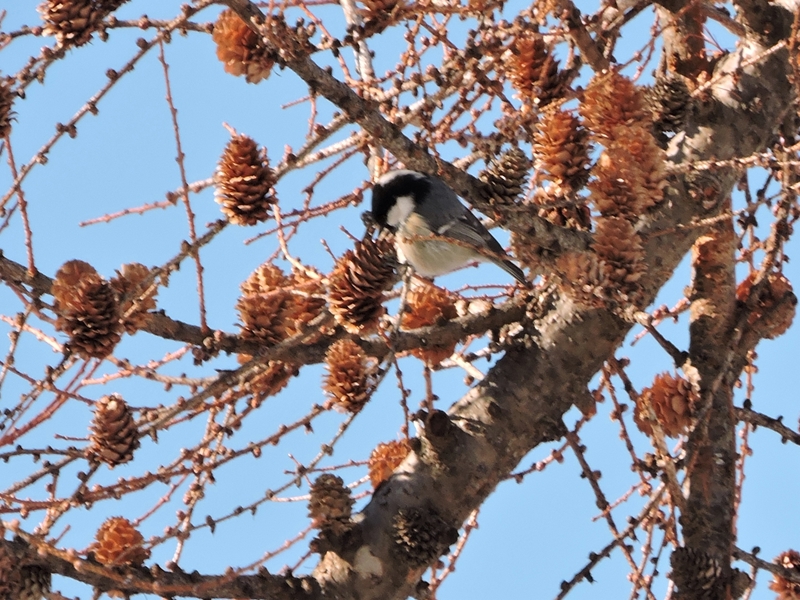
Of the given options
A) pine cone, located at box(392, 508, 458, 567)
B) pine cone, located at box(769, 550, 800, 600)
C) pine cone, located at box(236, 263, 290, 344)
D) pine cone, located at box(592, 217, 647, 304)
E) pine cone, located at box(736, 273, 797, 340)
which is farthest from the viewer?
pine cone, located at box(736, 273, 797, 340)

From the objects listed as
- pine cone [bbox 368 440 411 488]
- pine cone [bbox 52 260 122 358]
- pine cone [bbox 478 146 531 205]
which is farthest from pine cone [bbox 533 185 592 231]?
pine cone [bbox 52 260 122 358]

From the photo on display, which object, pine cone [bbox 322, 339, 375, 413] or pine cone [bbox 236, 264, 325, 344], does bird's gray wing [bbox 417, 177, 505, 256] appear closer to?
pine cone [bbox 236, 264, 325, 344]

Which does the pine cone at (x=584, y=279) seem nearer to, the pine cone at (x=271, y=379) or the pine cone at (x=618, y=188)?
the pine cone at (x=618, y=188)

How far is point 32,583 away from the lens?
5.29 ft

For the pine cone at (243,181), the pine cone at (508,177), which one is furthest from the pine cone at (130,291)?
the pine cone at (508,177)

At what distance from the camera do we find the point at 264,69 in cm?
156

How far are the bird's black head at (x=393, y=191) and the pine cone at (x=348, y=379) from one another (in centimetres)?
61

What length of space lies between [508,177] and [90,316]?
783 mm

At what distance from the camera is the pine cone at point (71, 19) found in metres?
1.41

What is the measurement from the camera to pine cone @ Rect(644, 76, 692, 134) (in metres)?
2.19

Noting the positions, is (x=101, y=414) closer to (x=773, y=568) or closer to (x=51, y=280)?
(x=51, y=280)

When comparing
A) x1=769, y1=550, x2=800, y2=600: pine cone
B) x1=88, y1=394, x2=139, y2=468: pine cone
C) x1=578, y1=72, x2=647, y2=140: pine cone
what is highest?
x1=578, y1=72, x2=647, y2=140: pine cone

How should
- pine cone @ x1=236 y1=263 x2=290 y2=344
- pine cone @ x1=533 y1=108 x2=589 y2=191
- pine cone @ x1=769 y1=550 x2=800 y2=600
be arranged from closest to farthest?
pine cone @ x1=533 y1=108 x2=589 y2=191 → pine cone @ x1=236 y1=263 x2=290 y2=344 → pine cone @ x1=769 y1=550 x2=800 y2=600

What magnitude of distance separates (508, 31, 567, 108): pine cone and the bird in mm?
594
